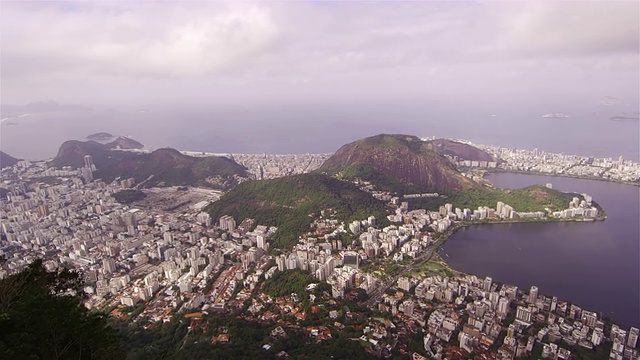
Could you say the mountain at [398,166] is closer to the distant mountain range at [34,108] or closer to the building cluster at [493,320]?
the building cluster at [493,320]

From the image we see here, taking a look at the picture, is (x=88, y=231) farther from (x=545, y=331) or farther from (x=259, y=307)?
(x=545, y=331)

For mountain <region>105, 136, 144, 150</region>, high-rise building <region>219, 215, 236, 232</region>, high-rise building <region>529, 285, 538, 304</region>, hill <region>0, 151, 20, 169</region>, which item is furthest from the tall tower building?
high-rise building <region>529, 285, 538, 304</region>

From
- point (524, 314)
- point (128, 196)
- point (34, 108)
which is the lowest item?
point (524, 314)

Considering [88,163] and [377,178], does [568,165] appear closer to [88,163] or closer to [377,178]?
[377,178]

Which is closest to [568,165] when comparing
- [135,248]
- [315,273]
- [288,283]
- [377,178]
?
[377,178]

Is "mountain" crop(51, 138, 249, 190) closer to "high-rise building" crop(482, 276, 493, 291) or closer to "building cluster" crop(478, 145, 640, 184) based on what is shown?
"high-rise building" crop(482, 276, 493, 291)
